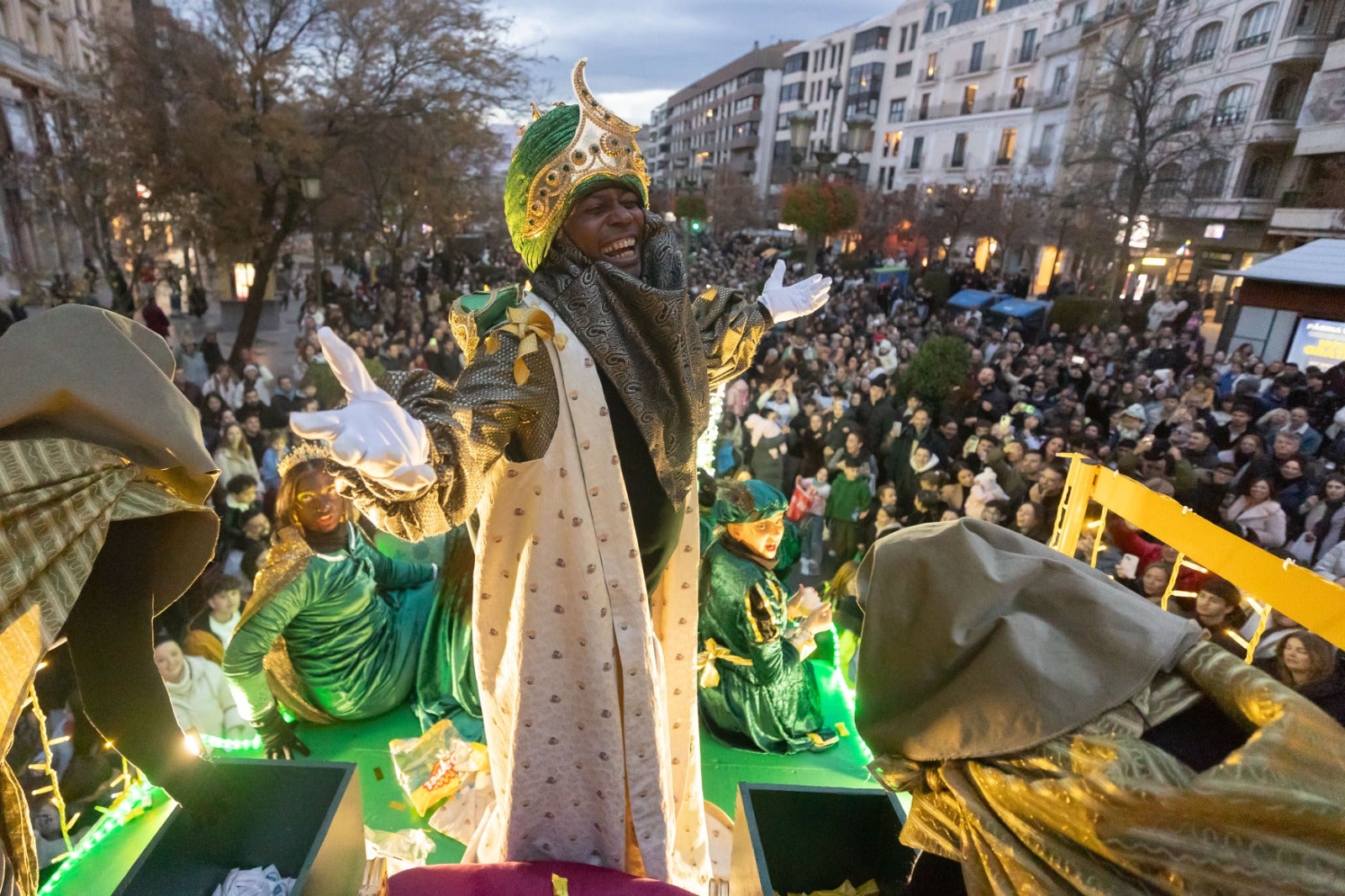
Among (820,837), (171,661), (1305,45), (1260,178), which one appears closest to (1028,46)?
(1260,178)

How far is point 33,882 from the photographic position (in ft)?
4.53

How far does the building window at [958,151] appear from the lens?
1283 inches

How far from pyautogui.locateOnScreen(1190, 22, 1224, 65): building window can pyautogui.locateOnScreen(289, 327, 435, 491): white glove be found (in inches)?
1020

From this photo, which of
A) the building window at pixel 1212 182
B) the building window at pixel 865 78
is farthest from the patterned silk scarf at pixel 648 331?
the building window at pixel 865 78

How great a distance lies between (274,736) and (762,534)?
→ 7.28 feet

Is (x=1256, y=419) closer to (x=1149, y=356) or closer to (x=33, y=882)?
(x=1149, y=356)

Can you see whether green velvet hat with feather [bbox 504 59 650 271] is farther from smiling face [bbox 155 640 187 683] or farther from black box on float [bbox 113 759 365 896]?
smiling face [bbox 155 640 187 683]

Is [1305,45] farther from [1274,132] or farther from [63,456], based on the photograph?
[63,456]

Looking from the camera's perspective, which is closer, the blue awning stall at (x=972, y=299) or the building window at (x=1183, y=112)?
the building window at (x=1183, y=112)

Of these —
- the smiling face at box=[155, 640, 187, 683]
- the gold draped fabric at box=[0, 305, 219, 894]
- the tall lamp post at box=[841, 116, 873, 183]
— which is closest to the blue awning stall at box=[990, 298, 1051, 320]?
the tall lamp post at box=[841, 116, 873, 183]

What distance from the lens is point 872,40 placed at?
38969 millimetres

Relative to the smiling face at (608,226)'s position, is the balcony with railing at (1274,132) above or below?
above

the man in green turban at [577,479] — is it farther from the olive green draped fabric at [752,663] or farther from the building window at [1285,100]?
the building window at [1285,100]

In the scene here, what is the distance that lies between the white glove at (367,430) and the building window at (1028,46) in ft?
114
